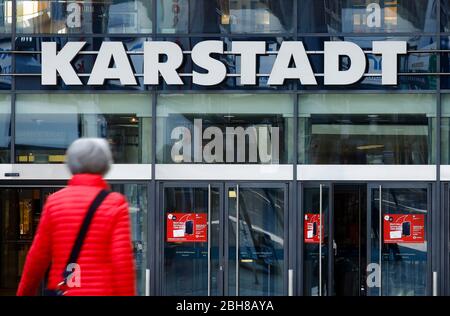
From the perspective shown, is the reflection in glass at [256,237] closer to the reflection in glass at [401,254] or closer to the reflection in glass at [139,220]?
the reflection in glass at [139,220]

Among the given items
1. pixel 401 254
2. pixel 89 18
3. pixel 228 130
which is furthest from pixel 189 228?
pixel 89 18

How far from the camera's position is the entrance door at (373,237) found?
14055 millimetres

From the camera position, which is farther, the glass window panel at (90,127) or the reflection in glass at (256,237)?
the glass window panel at (90,127)

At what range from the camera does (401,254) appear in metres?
14.1

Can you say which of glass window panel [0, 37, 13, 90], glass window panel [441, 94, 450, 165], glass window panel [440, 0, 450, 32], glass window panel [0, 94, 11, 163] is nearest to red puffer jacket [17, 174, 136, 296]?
glass window panel [0, 94, 11, 163]

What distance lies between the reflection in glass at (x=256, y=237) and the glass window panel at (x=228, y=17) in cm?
275

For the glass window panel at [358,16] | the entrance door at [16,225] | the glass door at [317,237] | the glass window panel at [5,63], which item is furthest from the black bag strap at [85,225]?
the glass window panel at [5,63]

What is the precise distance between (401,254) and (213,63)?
4.49 meters

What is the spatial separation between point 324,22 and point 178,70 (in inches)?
102

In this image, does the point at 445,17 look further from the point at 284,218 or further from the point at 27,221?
the point at 27,221

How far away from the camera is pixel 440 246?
1402 centimetres

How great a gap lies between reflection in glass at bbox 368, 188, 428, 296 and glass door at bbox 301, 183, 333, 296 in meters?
0.75
